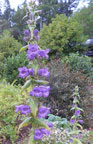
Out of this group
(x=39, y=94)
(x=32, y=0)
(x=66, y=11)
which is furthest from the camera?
(x=66, y=11)

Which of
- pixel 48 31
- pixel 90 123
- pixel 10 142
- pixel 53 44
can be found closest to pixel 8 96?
pixel 10 142

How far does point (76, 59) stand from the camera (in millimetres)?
7855

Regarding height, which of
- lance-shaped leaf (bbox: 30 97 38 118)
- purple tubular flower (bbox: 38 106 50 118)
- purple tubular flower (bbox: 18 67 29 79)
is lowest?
purple tubular flower (bbox: 38 106 50 118)

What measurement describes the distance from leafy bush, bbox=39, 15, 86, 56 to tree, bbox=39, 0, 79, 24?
16775 millimetres

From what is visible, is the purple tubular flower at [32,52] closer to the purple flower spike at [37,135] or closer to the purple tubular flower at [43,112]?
the purple tubular flower at [43,112]

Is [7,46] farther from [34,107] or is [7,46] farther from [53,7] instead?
[53,7]

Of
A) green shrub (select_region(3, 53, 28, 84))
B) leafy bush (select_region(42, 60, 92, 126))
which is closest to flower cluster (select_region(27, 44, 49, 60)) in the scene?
leafy bush (select_region(42, 60, 92, 126))

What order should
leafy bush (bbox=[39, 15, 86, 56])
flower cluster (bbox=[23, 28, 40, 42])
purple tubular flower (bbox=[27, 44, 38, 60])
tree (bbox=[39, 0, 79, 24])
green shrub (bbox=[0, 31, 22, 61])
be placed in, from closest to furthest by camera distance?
purple tubular flower (bbox=[27, 44, 38, 60]), flower cluster (bbox=[23, 28, 40, 42]), green shrub (bbox=[0, 31, 22, 61]), leafy bush (bbox=[39, 15, 86, 56]), tree (bbox=[39, 0, 79, 24])

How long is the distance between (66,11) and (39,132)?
32.4 meters

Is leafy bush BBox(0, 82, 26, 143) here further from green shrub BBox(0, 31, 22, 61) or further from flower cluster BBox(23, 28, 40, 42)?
green shrub BBox(0, 31, 22, 61)

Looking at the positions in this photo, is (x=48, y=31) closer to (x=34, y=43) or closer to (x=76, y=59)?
(x=76, y=59)

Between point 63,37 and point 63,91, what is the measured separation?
332 inches

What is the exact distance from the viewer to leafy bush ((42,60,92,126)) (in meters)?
4.15

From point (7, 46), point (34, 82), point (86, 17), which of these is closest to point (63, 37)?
point (7, 46)
